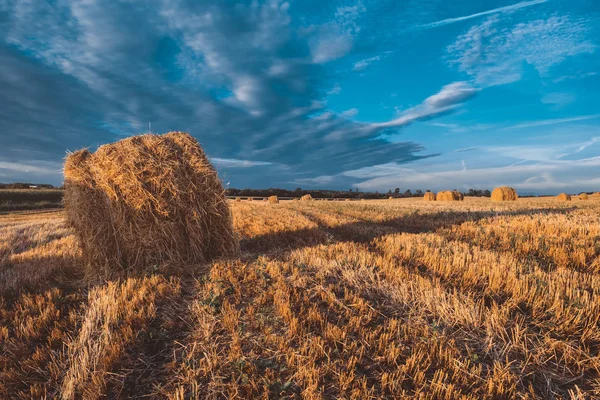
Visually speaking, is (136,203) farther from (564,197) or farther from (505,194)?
(564,197)

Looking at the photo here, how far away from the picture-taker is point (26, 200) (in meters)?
37.6

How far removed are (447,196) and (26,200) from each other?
5085 centimetres

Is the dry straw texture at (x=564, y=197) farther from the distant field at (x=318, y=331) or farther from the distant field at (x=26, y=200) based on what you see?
the distant field at (x=26, y=200)

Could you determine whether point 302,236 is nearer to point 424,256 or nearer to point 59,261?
point 424,256

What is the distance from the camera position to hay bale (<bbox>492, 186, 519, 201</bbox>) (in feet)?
103

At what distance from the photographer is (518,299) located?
162 inches

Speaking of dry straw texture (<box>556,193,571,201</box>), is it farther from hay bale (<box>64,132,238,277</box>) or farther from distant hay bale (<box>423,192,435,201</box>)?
hay bale (<box>64,132,238,277</box>)

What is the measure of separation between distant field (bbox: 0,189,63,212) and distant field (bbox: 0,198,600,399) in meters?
34.3

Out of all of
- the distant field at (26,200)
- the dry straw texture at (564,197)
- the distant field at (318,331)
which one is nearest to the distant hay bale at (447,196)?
the dry straw texture at (564,197)

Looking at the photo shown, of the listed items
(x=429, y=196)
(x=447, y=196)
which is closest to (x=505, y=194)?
(x=447, y=196)

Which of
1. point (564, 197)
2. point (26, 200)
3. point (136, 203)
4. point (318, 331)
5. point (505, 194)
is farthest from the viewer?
point (26, 200)

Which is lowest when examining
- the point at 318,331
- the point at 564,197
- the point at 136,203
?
the point at 318,331

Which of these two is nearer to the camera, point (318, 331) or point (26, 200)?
point (318, 331)

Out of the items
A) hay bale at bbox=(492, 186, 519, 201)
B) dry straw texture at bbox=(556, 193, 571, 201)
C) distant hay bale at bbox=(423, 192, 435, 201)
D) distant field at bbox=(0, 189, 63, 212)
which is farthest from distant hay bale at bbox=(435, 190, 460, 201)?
distant field at bbox=(0, 189, 63, 212)
